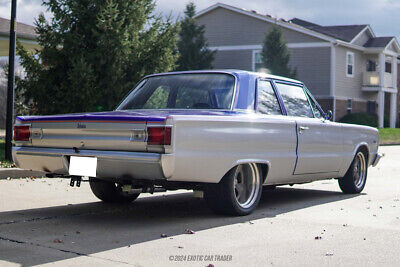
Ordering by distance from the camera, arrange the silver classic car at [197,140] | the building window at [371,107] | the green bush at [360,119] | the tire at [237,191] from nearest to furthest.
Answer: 1. the silver classic car at [197,140]
2. the tire at [237,191]
3. the green bush at [360,119]
4. the building window at [371,107]

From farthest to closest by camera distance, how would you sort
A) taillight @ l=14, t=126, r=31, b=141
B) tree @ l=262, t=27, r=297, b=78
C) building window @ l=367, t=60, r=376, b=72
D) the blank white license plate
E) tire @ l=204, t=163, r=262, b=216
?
building window @ l=367, t=60, r=376, b=72
tree @ l=262, t=27, r=297, b=78
taillight @ l=14, t=126, r=31, b=141
tire @ l=204, t=163, r=262, b=216
the blank white license plate

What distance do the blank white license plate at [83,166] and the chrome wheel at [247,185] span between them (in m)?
1.64

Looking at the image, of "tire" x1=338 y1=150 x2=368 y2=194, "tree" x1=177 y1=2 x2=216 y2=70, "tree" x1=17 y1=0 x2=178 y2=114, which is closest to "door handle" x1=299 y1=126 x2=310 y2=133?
"tire" x1=338 y1=150 x2=368 y2=194

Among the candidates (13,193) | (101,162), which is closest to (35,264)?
(101,162)

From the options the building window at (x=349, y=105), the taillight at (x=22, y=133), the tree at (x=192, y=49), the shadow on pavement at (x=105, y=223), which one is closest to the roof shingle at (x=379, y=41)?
the building window at (x=349, y=105)

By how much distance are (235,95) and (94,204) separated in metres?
2.30

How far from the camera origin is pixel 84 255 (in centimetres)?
474

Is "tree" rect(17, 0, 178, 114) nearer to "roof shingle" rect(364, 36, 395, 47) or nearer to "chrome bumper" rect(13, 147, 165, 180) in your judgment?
"chrome bumper" rect(13, 147, 165, 180)

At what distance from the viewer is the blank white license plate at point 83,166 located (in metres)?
5.98

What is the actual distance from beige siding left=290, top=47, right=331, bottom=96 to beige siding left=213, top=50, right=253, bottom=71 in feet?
9.14

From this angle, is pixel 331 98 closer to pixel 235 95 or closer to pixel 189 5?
pixel 189 5

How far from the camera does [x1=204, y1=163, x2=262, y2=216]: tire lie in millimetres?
6344

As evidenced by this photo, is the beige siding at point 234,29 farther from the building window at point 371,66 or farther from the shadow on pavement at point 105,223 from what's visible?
the shadow on pavement at point 105,223

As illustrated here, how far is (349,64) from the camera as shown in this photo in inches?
1486
